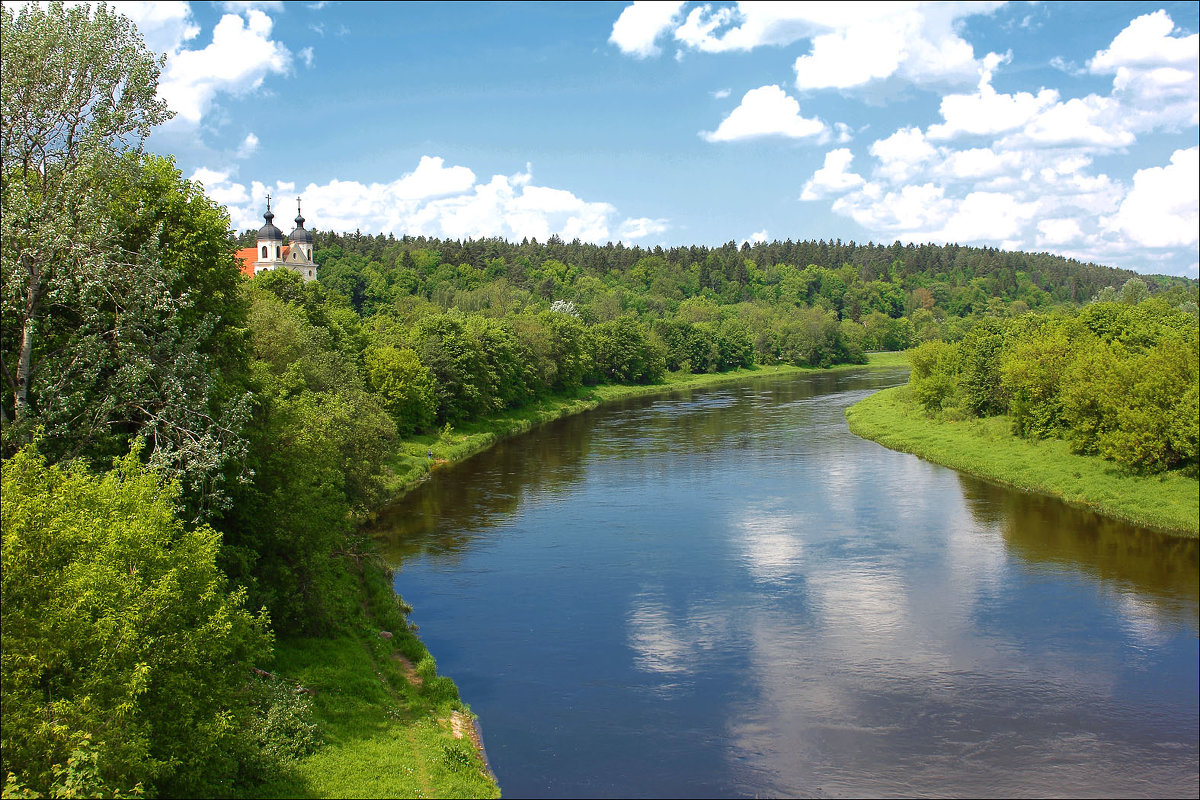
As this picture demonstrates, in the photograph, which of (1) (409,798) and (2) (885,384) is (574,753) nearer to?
(1) (409,798)

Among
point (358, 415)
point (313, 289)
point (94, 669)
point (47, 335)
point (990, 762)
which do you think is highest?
point (313, 289)

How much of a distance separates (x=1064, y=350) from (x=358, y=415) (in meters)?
38.2

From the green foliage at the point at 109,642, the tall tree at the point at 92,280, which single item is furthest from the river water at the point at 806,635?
the tall tree at the point at 92,280

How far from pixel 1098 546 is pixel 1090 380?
489 inches

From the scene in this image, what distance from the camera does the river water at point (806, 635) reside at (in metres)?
19.7

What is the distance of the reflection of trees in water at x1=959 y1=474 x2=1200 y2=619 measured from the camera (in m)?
29.8

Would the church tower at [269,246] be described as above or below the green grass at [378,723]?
above

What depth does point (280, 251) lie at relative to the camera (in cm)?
10200

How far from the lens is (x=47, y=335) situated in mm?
19625

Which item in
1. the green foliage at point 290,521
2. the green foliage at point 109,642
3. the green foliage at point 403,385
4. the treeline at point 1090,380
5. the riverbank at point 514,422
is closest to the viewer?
the green foliage at point 109,642

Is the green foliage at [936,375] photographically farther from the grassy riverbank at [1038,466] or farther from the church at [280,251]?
the church at [280,251]

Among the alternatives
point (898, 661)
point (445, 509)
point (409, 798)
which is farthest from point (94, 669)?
point (445, 509)

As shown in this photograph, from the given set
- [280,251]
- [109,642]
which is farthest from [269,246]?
[109,642]

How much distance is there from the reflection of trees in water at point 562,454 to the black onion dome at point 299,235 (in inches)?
1686
